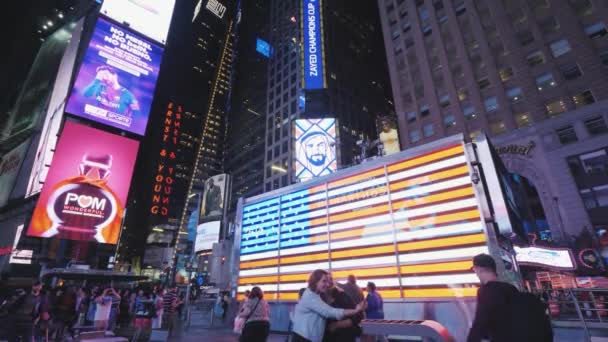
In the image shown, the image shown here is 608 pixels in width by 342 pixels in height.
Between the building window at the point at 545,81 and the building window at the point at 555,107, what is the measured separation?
1.96m

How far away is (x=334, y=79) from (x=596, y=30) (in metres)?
50.1

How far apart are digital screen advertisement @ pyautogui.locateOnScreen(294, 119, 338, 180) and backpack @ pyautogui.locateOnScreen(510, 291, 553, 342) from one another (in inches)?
430

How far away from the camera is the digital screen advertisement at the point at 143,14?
111ft

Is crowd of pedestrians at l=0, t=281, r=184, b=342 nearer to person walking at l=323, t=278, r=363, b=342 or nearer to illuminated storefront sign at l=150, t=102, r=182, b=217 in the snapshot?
person walking at l=323, t=278, r=363, b=342

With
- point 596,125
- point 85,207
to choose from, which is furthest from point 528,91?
point 85,207

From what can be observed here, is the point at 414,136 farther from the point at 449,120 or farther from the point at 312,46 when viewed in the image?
the point at 312,46

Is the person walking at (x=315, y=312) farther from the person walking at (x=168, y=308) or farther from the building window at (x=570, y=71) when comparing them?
the building window at (x=570, y=71)

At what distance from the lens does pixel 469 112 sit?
119 ft

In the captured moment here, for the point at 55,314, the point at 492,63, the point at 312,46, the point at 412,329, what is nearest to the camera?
the point at 412,329

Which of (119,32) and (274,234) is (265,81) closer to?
(119,32)

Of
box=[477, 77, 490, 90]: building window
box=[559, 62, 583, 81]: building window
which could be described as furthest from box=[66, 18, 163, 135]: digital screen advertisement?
box=[559, 62, 583, 81]: building window

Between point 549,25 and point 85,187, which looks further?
point 549,25

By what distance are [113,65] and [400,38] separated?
4105 cm

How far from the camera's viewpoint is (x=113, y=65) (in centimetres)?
3256
